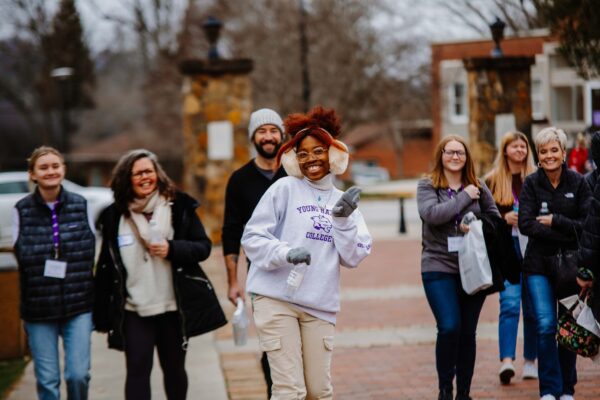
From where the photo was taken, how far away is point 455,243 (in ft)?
20.7

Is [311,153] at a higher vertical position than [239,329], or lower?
higher

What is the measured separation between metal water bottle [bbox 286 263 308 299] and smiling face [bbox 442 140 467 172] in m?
1.76

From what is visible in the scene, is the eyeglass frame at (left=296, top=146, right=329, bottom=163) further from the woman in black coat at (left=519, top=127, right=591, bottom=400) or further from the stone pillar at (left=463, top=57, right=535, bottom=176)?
the stone pillar at (left=463, top=57, right=535, bottom=176)

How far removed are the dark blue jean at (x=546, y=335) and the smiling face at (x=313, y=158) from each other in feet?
→ 6.62

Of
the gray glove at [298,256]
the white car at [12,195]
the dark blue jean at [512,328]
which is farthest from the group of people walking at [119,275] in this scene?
the white car at [12,195]

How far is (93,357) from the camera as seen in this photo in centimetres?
920

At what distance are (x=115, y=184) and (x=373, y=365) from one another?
3236 mm

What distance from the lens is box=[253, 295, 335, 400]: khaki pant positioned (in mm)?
5105

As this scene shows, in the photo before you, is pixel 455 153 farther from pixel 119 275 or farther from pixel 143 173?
pixel 119 275

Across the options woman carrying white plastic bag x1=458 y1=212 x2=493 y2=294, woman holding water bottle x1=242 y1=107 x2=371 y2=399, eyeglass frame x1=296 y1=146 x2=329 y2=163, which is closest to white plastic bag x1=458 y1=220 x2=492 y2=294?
woman carrying white plastic bag x1=458 y1=212 x2=493 y2=294

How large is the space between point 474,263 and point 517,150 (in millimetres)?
1535

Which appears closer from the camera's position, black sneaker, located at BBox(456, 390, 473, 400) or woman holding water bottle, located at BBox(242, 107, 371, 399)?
woman holding water bottle, located at BBox(242, 107, 371, 399)

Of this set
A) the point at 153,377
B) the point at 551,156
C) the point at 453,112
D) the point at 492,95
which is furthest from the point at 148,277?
the point at 453,112

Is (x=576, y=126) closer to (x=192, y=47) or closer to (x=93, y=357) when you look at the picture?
(x=192, y=47)
